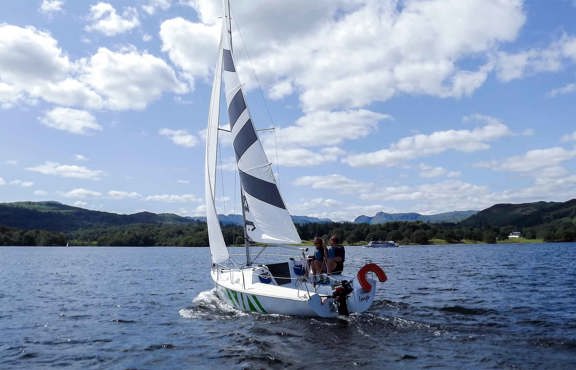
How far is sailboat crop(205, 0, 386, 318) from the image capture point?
17562mm

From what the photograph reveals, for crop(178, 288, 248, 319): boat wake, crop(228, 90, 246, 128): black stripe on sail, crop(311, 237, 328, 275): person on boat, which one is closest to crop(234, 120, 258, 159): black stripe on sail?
crop(228, 90, 246, 128): black stripe on sail

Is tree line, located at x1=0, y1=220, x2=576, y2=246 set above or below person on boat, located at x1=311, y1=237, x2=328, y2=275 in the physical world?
above

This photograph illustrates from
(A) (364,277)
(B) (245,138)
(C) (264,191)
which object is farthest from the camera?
(B) (245,138)

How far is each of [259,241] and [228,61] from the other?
905cm

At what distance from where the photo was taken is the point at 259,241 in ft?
69.2

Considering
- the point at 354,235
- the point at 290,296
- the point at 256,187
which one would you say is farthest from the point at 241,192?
the point at 354,235

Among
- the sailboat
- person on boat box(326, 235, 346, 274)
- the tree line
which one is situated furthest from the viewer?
the tree line

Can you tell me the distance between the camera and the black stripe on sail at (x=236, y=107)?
21797 millimetres

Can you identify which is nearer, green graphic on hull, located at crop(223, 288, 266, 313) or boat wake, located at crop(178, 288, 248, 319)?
green graphic on hull, located at crop(223, 288, 266, 313)

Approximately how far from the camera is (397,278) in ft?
122

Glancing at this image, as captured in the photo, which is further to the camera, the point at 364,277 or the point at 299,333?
the point at 364,277

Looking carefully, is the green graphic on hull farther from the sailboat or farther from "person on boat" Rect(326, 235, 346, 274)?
"person on boat" Rect(326, 235, 346, 274)

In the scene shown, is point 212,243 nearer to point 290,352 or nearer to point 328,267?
point 328,267

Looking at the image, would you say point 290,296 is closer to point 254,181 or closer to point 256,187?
point 256,187
